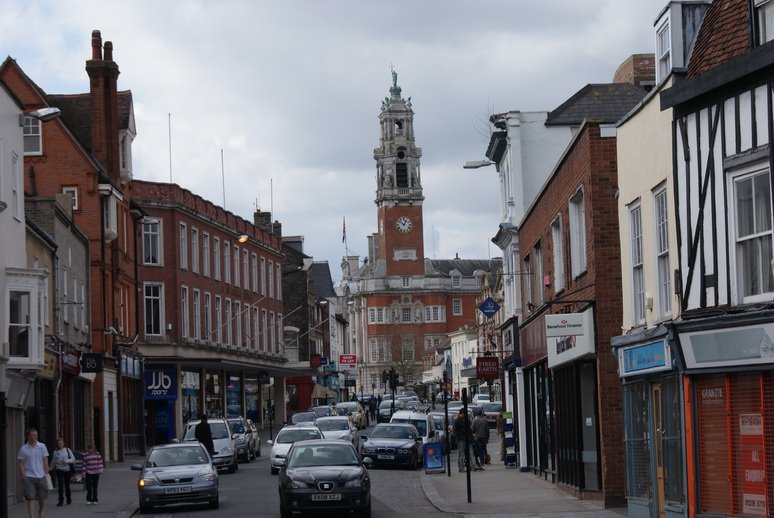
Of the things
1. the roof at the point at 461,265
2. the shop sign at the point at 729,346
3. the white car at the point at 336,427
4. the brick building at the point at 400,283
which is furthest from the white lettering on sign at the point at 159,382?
the roof at the point at 461,265

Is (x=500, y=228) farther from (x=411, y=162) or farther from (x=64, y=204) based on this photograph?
(x=411, y=162)

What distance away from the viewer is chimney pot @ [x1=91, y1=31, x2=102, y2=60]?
49750 mm

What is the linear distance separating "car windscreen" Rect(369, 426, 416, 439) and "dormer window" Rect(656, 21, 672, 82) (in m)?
21.9

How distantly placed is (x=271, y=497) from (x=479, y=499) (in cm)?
490

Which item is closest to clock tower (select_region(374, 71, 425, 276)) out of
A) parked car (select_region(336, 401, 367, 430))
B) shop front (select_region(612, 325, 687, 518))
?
parked car (select_region(336, 401, 367, 430))

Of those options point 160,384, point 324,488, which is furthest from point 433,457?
point 160,384

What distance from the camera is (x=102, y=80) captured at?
49.0m

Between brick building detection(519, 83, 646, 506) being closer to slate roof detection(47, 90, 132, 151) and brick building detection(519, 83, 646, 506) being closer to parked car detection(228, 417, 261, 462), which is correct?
parked car detection(228, 417, 261, 462)

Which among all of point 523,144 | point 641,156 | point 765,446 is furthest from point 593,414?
point 523,144

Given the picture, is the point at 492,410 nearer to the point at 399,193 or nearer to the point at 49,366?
the point at 49,366

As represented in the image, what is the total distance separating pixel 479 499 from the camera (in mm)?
26469

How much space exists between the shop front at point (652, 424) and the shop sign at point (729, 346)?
2.20 ft

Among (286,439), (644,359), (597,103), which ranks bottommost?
(286,439)

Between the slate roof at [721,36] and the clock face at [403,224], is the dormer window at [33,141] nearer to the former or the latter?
the slate roof at [721,36]
